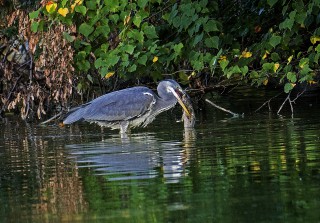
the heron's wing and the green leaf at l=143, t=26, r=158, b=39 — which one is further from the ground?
the green leaf at l=143, t=26, r=158, b=39

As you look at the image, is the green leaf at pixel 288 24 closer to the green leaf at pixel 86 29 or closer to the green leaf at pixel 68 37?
the green leaf at pixel 86 29

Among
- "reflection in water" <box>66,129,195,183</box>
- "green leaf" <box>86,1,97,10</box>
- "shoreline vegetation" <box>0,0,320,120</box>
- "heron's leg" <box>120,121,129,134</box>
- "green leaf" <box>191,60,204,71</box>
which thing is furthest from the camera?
"heron's leg" <box>120,121,129,134</box>

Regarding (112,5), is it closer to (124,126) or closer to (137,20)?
(137,20)

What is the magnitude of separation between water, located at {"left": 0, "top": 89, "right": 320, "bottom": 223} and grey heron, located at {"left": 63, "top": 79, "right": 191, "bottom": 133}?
43 cm

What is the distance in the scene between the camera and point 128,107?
13586mm

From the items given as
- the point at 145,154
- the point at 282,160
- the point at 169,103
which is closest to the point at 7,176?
the point at 145,154

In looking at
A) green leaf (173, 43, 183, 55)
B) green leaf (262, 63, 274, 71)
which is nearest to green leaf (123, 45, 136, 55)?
green leaf (173, 43, 183, 55)

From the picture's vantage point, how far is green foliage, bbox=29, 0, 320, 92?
42.4ft

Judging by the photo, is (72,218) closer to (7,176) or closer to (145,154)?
(7,176)

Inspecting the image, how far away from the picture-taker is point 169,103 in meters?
13.8

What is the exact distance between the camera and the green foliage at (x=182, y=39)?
→ 1294 centimetres

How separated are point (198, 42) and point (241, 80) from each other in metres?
1.52

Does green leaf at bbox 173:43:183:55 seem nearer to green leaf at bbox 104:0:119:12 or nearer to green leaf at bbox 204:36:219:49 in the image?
green leaf at bbox 204:36:219:49

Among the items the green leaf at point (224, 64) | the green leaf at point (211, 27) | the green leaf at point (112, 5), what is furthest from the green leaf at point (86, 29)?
the green leaf at point (224, 64)
